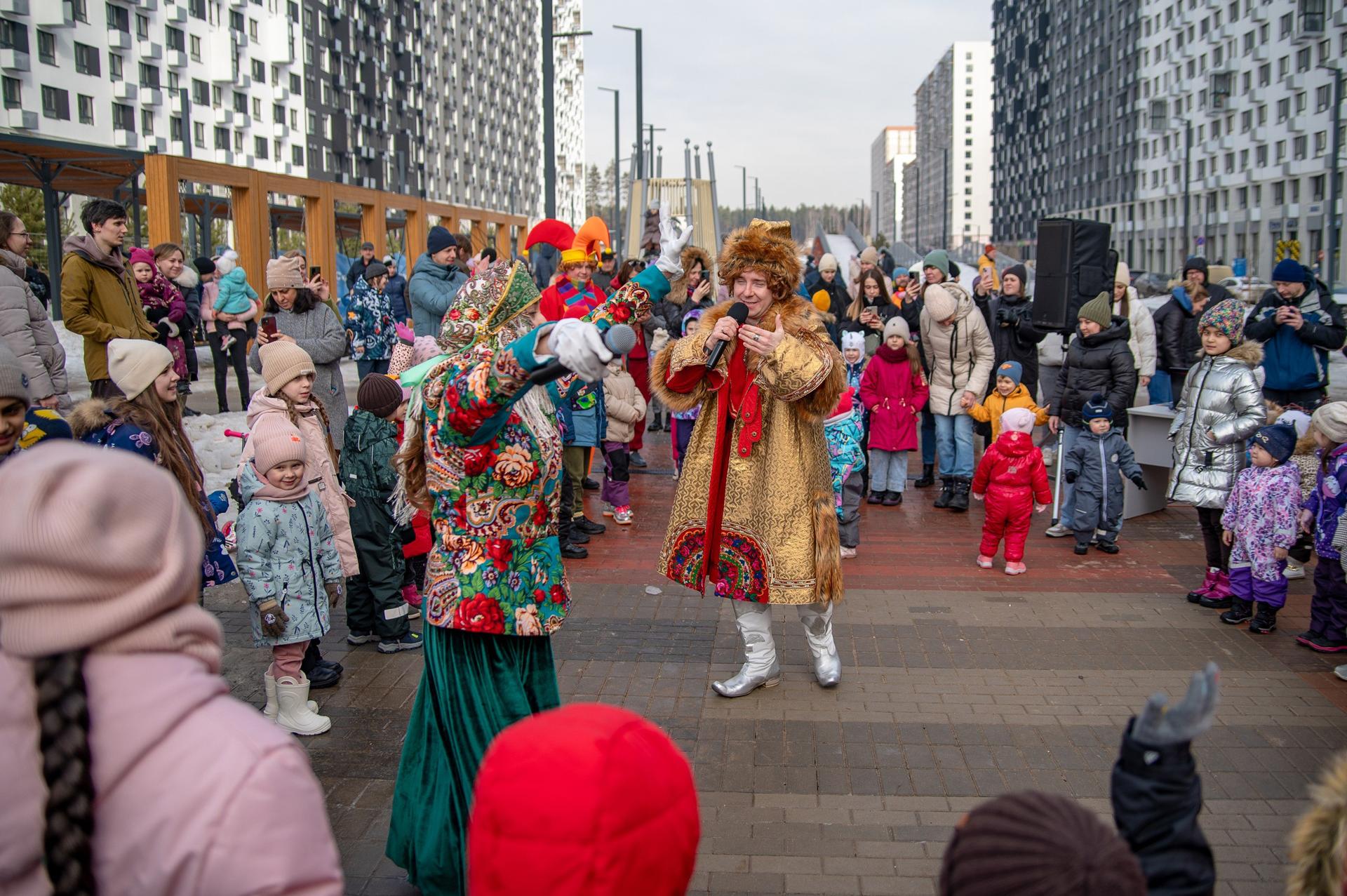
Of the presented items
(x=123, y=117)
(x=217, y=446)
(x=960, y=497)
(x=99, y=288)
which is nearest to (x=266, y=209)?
(x=217, y=446)

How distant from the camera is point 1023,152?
12181 cm

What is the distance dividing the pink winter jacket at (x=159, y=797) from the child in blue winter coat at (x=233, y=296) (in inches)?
482


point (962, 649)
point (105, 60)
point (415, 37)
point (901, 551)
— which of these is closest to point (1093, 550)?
point (901, 551)

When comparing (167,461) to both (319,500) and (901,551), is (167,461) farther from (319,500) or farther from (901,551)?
(901,551)

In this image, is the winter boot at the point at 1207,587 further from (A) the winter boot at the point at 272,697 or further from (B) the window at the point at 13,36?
(B) the window at the point at 13,36

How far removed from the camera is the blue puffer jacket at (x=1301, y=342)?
8.62 m

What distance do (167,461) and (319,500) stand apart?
2.26 feet

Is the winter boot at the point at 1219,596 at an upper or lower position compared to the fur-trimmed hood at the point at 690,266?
Answer: lower

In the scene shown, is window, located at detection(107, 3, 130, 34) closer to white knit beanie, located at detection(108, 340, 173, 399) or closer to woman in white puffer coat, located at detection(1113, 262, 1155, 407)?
woman in white puffer coat, located at detection(1113, 262, 1155, 407)

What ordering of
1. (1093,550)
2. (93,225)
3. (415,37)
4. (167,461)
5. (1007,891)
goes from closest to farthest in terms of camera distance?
(1007,891) → (167,461) → (93,225) → (1093,550) → (415,37)

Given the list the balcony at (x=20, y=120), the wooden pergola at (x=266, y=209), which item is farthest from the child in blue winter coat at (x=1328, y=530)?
the balcony at (x=20, y=120)

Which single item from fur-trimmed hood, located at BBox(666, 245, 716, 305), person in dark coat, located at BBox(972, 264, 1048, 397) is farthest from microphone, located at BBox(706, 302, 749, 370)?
person in dark coat, located at BBox(972, 264, 1048, 397)

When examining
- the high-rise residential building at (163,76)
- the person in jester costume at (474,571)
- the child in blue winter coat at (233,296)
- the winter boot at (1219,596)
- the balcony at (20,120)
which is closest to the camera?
the person in jester costume at (474,571)

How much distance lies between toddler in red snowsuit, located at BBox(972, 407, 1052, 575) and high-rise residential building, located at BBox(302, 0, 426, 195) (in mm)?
66038
